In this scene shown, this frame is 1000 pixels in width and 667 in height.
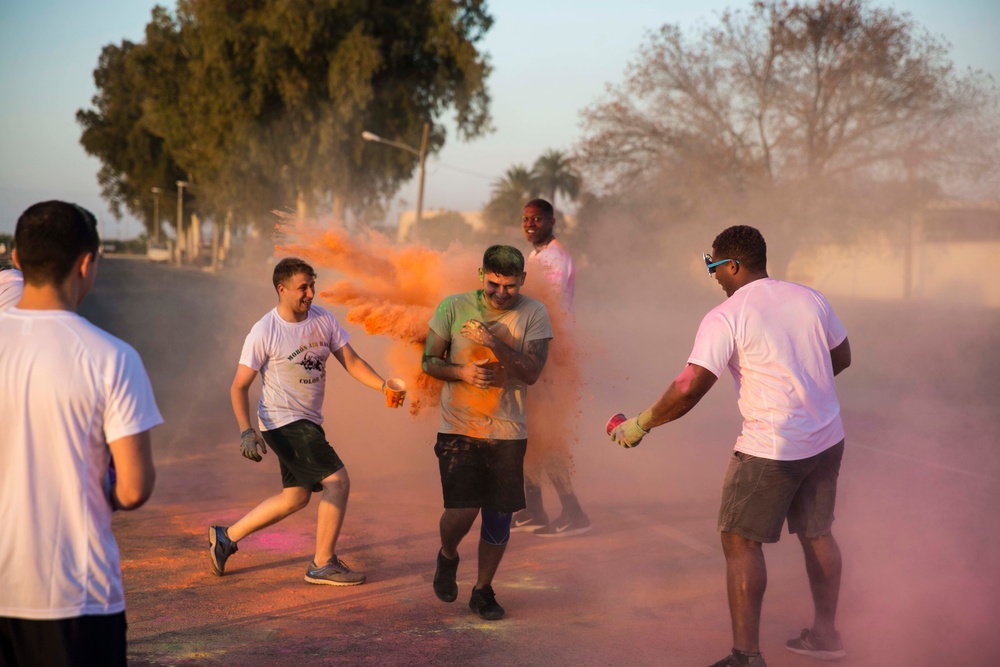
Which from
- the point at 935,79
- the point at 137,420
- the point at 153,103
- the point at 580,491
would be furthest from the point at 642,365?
the point at 153,103

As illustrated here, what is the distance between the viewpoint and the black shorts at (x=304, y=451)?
5.28 metres

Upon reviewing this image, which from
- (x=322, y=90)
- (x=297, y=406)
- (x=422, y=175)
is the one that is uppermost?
(x=322, y=90)

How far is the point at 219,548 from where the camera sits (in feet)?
17.7

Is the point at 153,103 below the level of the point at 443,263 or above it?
above

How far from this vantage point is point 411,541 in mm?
6199

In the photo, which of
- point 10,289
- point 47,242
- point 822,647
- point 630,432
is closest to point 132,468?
point 47,242

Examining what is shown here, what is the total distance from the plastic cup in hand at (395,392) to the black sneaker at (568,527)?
188 centimetres

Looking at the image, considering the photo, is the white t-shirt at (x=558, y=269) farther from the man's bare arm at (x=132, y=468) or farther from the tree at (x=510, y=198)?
the tree at (x=510, y=198)

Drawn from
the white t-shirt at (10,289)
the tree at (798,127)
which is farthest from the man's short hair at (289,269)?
the tree at (798,127)

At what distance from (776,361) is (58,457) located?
2693 mm

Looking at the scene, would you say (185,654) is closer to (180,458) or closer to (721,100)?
(180,458)

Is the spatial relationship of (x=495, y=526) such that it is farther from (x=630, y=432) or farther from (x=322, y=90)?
(x=322, y=90)

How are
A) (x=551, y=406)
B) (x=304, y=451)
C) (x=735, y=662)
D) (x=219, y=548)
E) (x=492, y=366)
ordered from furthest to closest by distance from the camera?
(x=551, y=406) < (x=219, y=548) < (x=304, y=451) < (x=492, y=366) < (x=735, y=662)

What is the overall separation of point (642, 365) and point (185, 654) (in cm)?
1238
